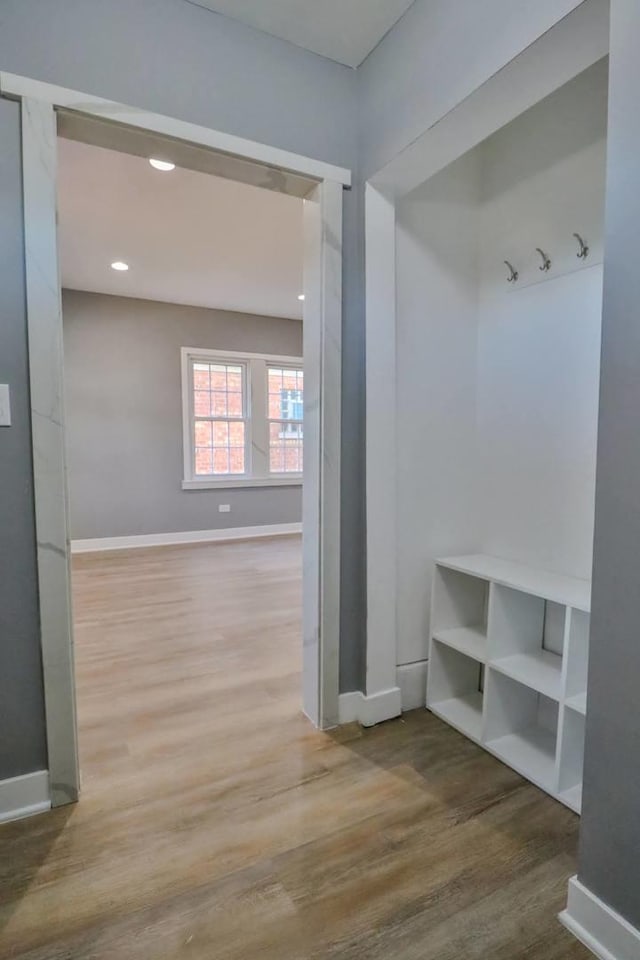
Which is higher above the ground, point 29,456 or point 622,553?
point 29,456

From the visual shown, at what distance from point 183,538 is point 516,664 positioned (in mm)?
Answer: 4796

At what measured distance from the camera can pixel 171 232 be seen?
3.72 meters

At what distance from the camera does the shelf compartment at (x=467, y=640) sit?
2.00 m

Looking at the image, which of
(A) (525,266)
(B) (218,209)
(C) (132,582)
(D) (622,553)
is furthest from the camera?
(C) (132,582)

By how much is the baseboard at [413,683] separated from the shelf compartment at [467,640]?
0.58 ft

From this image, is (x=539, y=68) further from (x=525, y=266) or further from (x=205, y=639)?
(x=205, y=639)

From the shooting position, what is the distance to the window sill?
6062 mm

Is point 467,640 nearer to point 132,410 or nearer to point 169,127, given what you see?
point 169,127

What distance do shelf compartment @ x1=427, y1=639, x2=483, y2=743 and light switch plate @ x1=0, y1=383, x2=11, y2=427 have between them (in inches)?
73.8

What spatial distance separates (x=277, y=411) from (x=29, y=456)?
5.18m

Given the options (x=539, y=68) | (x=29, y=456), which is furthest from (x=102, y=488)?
(x=539, y=68)

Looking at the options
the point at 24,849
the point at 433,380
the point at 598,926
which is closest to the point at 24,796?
the point at 24,849

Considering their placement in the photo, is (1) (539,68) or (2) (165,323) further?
(2) (165,323)

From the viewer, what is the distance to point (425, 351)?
2191 millimetres
